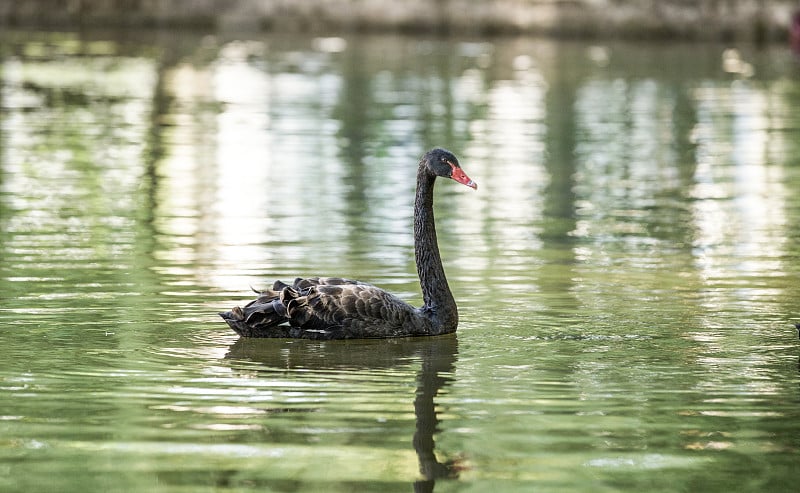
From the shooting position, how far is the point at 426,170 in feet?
32.8

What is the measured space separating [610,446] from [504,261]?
5.44 m

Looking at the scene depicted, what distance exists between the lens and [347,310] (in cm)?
951

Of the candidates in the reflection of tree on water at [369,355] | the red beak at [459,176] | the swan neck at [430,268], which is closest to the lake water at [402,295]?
the reflection of tree on water at [369,355]

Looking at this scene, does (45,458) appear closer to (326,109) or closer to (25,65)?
(326,109)

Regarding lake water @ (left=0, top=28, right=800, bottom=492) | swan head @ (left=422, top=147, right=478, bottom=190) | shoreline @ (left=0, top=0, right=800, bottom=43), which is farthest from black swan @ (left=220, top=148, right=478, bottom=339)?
shoreline @ (left=0, top=0, right=800, bottom=43)

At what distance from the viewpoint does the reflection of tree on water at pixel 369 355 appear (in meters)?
8.73

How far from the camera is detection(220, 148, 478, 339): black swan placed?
31.1 ft

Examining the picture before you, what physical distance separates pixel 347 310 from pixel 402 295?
1725mm

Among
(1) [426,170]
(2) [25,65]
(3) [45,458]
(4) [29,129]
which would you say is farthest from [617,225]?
(2) [25,65]

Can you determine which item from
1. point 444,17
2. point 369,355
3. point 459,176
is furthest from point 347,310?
point 444,17

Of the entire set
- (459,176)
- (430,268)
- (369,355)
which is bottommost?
(369,355)

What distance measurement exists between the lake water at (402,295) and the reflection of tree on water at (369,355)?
29 millimetres

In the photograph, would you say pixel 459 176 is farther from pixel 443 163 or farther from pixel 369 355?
pixel 369 355

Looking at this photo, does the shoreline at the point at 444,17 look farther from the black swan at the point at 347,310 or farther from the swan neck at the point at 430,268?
the black swan at the point at 347,310
